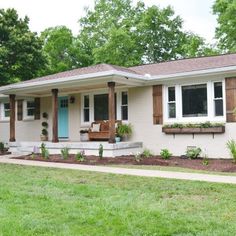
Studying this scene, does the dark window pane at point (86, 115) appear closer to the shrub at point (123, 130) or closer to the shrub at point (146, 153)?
the shrub at point (123, 130)

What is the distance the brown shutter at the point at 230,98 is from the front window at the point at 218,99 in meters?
0.32

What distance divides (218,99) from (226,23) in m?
16.9

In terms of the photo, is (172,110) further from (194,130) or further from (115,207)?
(115,207)

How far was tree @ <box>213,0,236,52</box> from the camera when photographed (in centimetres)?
2642

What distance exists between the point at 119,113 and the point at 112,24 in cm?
2506

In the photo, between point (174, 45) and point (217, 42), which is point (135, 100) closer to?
point (217, 42)

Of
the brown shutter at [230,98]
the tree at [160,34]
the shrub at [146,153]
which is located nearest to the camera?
the brown shutter at [230,98]

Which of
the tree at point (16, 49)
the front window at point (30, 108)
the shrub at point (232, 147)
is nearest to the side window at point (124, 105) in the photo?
the shrub at point (232, 147)

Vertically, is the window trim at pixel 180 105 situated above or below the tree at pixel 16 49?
below

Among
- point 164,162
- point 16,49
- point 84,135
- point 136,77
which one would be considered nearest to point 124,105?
point 136,77

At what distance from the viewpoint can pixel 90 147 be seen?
13.7 meters

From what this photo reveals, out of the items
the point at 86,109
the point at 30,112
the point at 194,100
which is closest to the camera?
the point at 194,100

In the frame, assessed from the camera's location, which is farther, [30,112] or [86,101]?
[30,112]

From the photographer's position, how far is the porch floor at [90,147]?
42.9 ft
